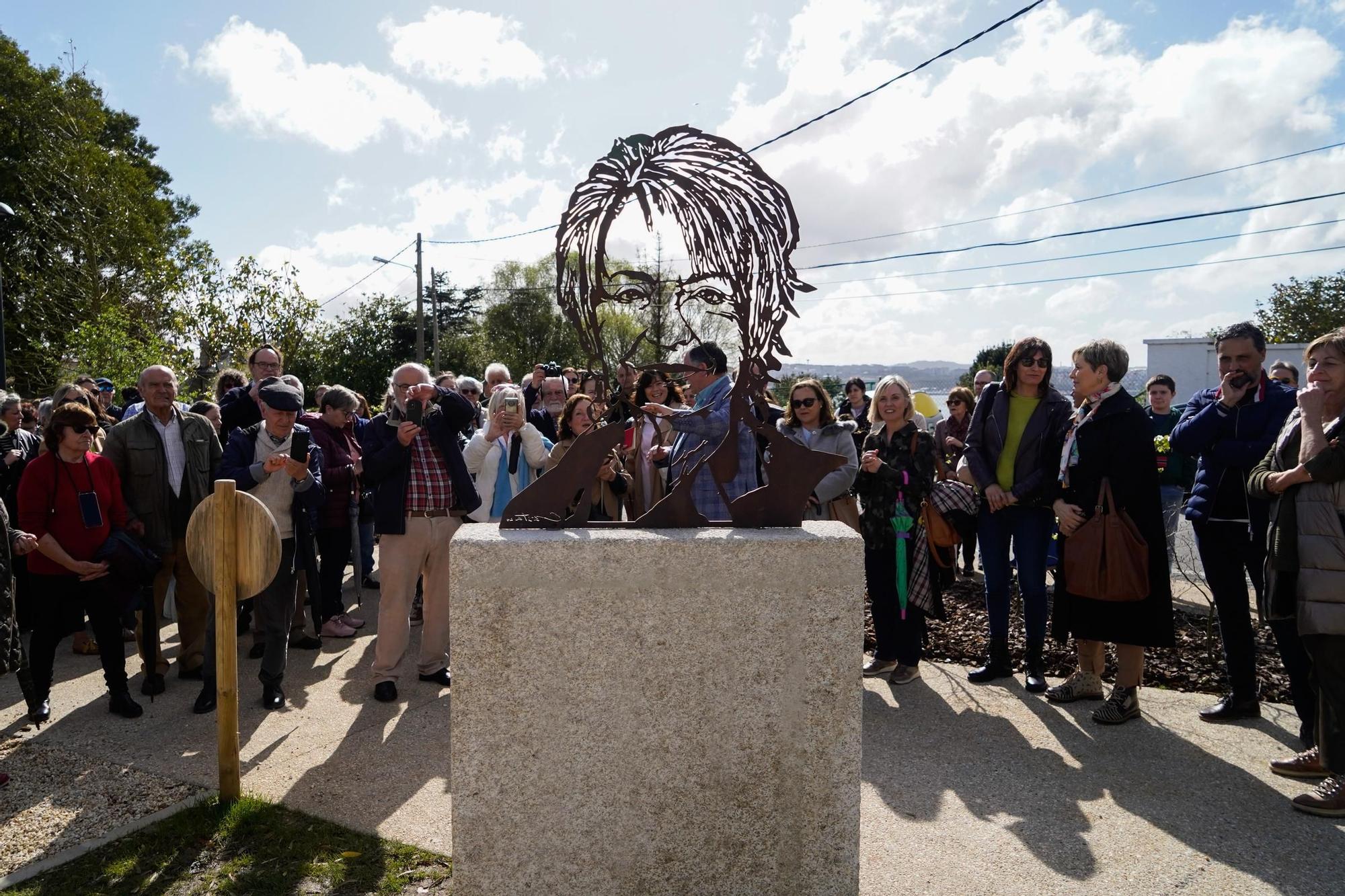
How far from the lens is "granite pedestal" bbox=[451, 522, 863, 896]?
2531 mm

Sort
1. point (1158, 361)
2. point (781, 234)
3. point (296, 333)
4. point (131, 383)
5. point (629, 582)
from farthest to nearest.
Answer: point (1158, 361) → point (296, 333) → point (131, 383) → point (781, 234) → point (629, 582)

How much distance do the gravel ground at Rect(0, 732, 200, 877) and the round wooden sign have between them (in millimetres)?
959

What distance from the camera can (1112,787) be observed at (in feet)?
12.3

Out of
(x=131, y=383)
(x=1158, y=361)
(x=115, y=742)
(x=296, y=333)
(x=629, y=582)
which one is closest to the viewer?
(x=629, y=582)

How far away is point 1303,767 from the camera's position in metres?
3.76

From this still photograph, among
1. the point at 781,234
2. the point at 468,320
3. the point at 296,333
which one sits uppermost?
the point at 468,320

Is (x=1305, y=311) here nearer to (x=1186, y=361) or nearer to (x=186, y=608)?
(x=1186, y=361)

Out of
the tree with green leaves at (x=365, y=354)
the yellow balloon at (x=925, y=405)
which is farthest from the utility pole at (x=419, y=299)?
the yellow balloon at (x=925, y=405)

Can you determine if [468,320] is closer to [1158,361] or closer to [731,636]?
[1158,361]

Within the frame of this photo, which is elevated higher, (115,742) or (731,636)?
(731,636)

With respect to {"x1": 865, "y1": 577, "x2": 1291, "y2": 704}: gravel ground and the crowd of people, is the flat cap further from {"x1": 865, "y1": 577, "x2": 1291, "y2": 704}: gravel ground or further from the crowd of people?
{"x1": 865, "y1": 577, "x2": 1291, "y2": 704}: gravel ground

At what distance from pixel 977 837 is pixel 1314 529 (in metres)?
1.88

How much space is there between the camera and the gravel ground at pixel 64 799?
3.46 metres

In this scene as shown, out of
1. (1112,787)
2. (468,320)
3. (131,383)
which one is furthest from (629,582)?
(468,320)
